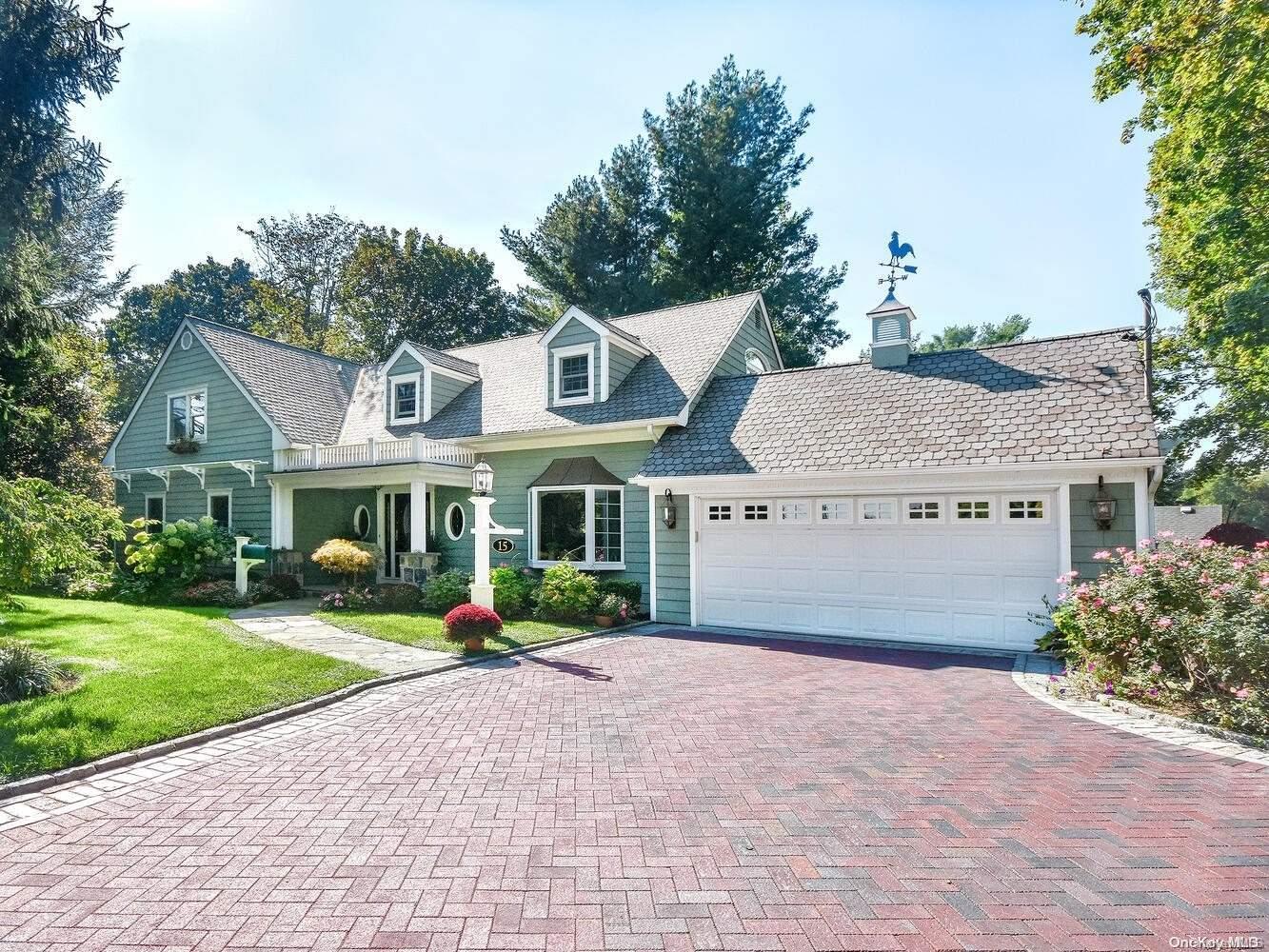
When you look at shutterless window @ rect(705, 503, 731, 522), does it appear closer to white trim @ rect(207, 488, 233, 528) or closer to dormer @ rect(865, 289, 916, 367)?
dormer @ rect(865, 289, 916, 367)

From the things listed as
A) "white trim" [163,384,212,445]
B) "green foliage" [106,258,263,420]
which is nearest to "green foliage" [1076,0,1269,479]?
"white trim" [163,384,212,445]

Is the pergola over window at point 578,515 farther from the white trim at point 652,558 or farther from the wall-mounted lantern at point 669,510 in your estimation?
the wall-mounted lantern at point 669,510

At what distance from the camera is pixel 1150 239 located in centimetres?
2277

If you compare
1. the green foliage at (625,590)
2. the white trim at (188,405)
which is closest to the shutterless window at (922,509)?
the green foliage at (625,590)

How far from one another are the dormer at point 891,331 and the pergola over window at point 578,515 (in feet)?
18.5

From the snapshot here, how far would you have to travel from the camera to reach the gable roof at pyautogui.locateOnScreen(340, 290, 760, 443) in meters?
14.0

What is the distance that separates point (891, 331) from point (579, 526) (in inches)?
285

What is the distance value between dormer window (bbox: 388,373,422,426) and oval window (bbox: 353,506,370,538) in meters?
2.54

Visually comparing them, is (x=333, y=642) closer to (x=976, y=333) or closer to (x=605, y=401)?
(x=605, y=401)

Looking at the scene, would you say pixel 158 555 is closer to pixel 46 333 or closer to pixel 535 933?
pixel 46 333

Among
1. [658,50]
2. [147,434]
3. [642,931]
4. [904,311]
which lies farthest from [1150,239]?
[147,434]

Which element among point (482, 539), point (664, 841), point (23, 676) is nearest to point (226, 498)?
Answer: point (482, 539)

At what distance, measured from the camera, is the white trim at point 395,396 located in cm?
Result: 1728

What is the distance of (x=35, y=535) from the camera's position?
7.35m
